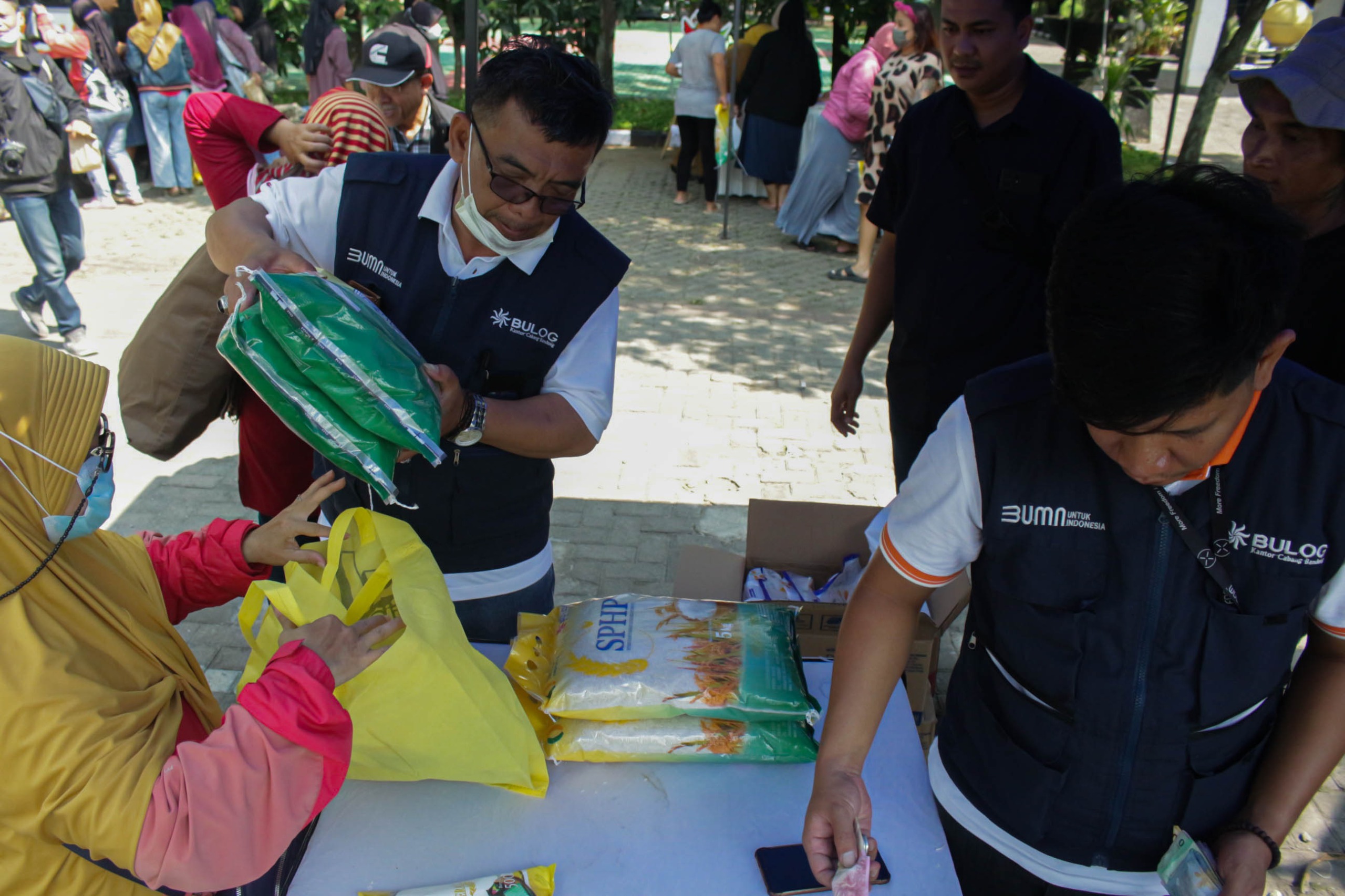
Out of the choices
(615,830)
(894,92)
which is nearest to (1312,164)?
(615,830)

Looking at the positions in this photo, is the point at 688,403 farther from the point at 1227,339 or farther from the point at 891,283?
the point at 1227,339

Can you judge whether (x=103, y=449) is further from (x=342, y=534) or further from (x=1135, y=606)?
(x=1135, y=606)

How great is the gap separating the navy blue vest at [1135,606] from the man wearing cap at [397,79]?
2988 millimetres

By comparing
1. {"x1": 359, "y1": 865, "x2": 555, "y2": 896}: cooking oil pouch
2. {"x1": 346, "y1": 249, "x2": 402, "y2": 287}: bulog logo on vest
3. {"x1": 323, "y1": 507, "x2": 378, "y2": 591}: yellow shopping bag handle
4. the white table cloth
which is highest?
{"x1": 346, "y1": 249, "x2": 402, "y2": 287}: bulog logo on vest

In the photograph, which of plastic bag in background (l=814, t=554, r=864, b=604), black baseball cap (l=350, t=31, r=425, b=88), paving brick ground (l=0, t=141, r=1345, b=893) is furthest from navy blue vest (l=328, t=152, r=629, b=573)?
black baseball cap (l=350, t=31, r=425, b=88)

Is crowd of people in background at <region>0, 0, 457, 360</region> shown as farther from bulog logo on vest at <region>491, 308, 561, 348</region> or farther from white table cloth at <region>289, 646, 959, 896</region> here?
white table cloth at <region>289, 646, 959, 896</region>

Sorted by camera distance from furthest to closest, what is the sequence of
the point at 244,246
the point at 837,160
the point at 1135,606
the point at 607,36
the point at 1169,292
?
the point at 607,36, the point at 837,160, the point at 244,246, the point at 1135,606, the point at 1169,292

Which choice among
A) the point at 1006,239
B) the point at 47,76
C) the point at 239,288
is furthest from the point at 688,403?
the point at 47,76

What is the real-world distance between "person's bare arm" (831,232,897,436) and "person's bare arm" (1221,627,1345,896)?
1.68 meters

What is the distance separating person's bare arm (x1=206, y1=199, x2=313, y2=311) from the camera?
5.72 feet

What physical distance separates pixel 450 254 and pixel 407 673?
3.06 ft

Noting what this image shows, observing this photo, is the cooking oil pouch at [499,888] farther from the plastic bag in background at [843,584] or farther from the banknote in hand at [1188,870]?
the plastic bag in background at [843,584]

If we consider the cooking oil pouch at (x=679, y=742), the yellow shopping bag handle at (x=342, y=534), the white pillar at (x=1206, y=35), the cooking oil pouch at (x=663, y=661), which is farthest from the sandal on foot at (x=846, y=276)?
the white pillar at (x=1206, y=35)

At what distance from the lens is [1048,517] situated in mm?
1385
